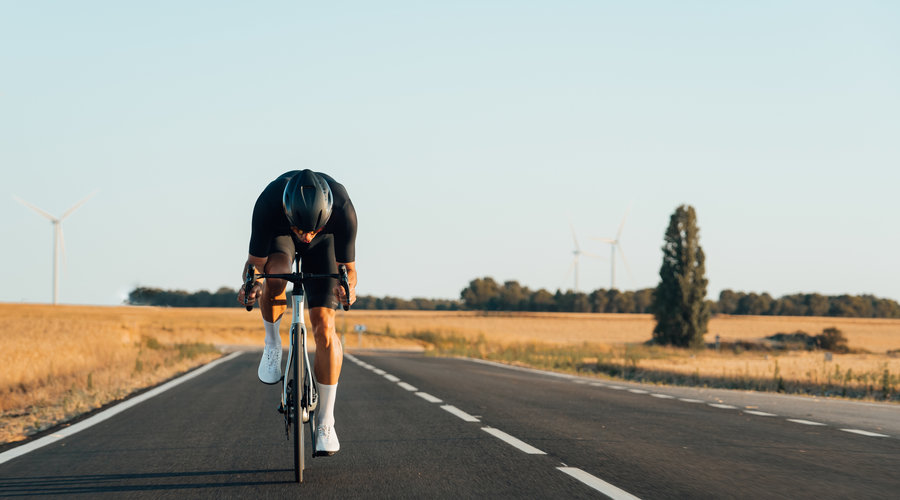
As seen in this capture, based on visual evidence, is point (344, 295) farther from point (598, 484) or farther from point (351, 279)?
point (598, 484)

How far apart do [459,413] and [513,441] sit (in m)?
2.56

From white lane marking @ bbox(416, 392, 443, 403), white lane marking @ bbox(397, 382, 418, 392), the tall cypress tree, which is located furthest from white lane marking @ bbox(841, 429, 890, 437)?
the tall cypress tree

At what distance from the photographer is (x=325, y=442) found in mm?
6016

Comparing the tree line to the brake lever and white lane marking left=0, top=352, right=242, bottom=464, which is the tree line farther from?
the brake lever

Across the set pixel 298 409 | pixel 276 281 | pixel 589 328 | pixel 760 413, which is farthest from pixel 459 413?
pixel 589 328

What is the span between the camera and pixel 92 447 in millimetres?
7602

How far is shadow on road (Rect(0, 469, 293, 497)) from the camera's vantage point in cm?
562

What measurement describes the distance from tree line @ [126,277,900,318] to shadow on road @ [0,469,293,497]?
123m

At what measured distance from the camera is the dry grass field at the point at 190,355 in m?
13.9

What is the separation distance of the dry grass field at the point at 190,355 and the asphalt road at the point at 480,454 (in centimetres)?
167

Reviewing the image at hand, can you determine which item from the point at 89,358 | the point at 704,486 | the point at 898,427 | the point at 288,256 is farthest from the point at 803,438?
the point at 89,358

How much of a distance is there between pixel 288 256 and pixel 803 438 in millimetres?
5152

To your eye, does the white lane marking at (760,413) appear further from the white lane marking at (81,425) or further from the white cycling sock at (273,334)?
the white lane marking at (81,425)

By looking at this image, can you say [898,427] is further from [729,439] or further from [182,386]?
[182,386]
